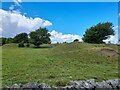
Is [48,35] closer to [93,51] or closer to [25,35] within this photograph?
[25,35]

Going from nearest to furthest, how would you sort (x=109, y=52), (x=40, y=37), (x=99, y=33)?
(x=109, y=52), (x=99, y=33), (x=40, y=37)

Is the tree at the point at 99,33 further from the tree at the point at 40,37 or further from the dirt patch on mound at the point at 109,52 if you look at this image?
the dirt patch on mound at the point at 109,52

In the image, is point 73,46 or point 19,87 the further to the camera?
point 73,46

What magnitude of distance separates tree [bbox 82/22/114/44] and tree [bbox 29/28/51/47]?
578 centimetres

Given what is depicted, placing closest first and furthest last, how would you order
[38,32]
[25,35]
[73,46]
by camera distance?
[73,46]
[38,32]
[25,35]

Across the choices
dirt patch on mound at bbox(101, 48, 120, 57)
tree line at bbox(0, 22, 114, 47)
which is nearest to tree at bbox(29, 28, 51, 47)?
tree line at bbox(0, 22, 114, 47)

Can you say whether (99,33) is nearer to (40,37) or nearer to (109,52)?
(40,37)

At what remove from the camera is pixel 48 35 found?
40188mm

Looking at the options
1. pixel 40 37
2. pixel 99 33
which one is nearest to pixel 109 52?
pixel 99 33

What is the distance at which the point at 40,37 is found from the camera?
39.3 metres

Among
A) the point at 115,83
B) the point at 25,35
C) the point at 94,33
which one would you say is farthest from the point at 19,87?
the point at 25,35

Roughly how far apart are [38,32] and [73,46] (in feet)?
58.5

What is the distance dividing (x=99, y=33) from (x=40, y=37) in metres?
8.55

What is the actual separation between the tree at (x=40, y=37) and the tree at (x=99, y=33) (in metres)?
5.78
